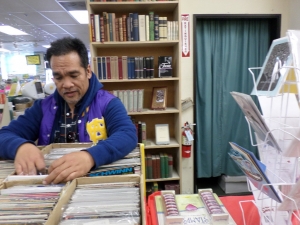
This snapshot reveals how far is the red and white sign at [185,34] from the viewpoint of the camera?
285 cm

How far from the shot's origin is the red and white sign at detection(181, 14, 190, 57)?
285 centimetres

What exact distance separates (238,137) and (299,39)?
8.89ft

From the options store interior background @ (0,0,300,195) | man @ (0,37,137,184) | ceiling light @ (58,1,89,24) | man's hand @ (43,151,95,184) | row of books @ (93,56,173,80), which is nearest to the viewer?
man's hand @ (43,151,95,184)

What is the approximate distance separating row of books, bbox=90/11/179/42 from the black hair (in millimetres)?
1407

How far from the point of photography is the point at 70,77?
1.11 m

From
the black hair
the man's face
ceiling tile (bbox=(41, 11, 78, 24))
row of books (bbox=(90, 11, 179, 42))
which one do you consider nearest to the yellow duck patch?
the man's face

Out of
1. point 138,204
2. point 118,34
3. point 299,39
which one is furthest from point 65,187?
point 118,34

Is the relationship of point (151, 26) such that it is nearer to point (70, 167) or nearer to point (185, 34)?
point (185, 34)

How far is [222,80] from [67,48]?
242cm

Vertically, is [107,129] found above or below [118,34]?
below

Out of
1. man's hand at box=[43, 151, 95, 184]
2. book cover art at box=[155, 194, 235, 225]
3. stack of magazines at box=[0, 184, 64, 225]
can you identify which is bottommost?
book cover art at box=[155, 194, 235, 225]

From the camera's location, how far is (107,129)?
111 cm

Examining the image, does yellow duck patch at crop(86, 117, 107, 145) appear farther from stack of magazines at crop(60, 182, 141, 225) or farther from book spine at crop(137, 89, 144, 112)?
book spine at crop(137, 89, 144, 112)

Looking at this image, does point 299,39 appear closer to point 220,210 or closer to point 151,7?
point 220,210
